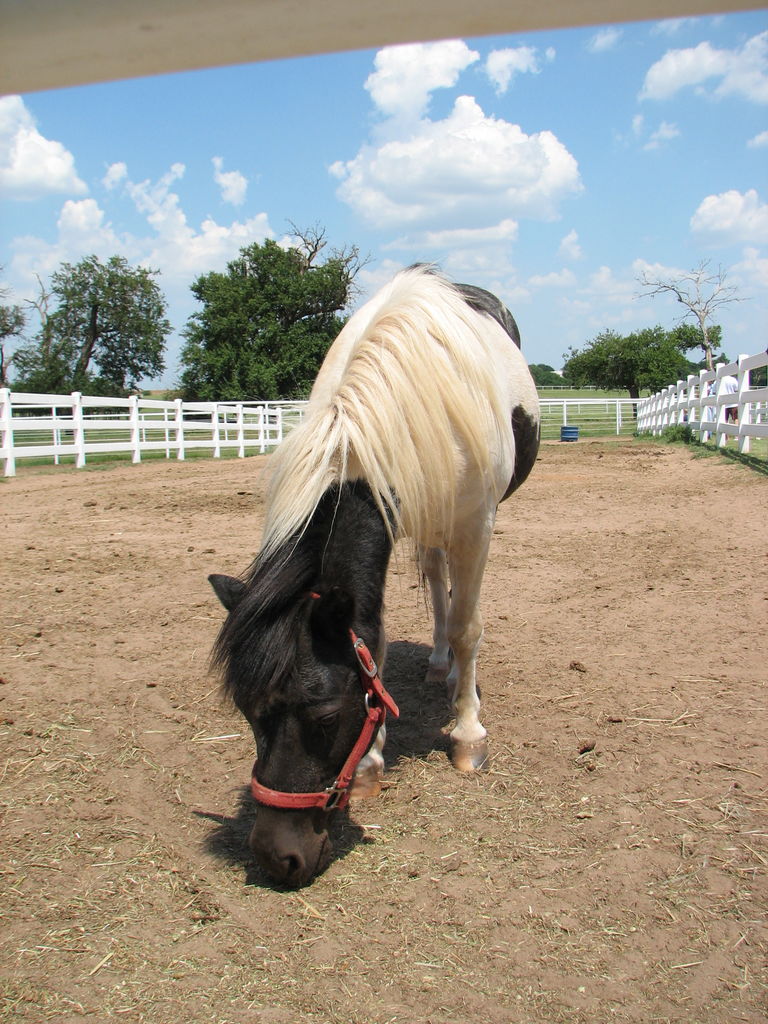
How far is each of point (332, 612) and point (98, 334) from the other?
41.8 m

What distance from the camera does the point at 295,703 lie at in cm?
205

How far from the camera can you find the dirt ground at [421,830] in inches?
69.7

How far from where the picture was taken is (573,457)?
16.1 meters

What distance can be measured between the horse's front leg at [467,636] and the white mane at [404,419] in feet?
0.59

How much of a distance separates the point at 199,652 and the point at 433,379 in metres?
2.34

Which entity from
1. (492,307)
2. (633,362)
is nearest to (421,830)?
(492,307)

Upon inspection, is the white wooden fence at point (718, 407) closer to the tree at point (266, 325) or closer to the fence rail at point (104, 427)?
the fence rail at point (104, 427)

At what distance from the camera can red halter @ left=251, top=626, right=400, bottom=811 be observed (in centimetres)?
204

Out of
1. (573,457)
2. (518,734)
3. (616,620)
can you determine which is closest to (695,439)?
(573,457)

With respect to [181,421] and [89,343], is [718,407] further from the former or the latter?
[89,343]

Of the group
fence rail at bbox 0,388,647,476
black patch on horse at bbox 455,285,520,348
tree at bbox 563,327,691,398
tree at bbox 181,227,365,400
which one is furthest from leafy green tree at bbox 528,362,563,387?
black patch on horse at bbox 455,285,520,348

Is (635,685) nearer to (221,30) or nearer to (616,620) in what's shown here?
(616,620)

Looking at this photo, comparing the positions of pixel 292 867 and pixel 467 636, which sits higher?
pixel 467 636

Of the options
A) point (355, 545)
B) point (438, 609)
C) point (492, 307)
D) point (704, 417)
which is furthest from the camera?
point (704, 417)
